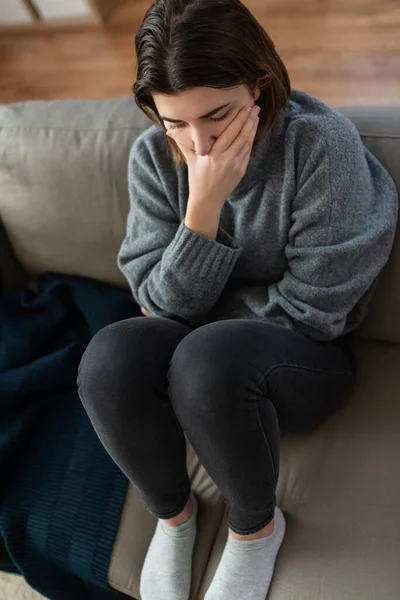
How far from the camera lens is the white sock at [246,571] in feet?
2.75

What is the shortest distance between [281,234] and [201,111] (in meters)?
0.27

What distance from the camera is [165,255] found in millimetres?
908

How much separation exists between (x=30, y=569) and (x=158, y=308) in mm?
571

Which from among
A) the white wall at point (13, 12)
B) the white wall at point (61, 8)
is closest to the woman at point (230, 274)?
the white wall at point (61, 8)

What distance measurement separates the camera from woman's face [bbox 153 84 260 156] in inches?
27.5

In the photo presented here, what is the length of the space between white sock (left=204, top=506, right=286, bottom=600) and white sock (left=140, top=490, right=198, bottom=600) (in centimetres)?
5

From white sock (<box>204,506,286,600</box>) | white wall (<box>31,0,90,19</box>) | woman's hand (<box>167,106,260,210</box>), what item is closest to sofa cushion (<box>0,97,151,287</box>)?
woman's hand (<box>167,106,260,210</box>)

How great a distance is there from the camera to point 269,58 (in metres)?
0.74

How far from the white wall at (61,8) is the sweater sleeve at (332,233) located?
6.72ft

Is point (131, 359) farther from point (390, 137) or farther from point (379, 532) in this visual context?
point (390, 137)

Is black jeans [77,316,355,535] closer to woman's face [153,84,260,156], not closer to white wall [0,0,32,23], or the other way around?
woman's face [153,84,260,156]

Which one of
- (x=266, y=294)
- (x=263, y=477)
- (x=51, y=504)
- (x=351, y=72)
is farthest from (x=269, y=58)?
(x=351, y=72)

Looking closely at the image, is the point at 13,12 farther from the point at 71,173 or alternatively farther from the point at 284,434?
the point at 284,434

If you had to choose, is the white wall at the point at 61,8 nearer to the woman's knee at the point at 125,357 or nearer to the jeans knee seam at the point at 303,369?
the woman's knee at the point at 125,357
